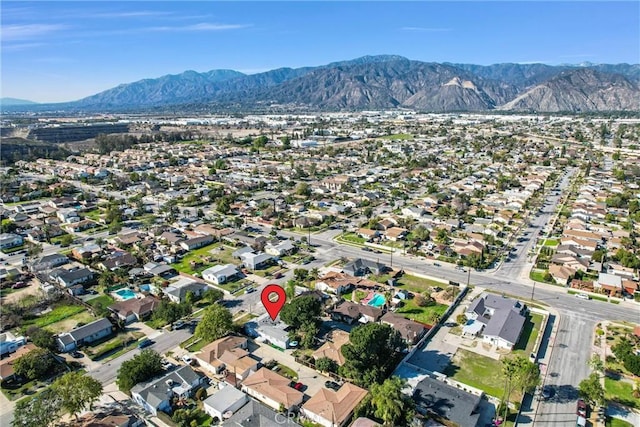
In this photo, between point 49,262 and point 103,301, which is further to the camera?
point 49,262

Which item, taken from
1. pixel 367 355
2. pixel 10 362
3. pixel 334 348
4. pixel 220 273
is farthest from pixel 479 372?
pixel 10 362

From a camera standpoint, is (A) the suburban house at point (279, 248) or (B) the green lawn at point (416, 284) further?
(A) the suburban house at point (279, 248)

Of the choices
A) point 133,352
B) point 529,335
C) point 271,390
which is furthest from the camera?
point 529,335

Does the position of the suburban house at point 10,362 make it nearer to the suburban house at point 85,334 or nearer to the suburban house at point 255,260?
the suburban house at point 85,334

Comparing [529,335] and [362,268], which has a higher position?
[362,268]

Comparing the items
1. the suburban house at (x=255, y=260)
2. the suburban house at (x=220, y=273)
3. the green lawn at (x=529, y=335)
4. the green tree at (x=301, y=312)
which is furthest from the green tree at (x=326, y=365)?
the suburban house at (x=255, y=260)

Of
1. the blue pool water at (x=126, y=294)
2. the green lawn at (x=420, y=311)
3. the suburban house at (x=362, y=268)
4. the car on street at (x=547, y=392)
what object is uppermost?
the suburban house at (x=362, y=268)

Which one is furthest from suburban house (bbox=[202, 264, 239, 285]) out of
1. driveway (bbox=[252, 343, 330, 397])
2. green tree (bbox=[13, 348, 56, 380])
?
green tree (bbox=[13, 348, 56, 380])

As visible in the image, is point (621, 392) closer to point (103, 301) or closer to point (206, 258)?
point (206, 258)

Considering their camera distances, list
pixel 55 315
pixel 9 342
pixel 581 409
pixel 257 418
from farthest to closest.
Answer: pixel 55 315 → pixel 9 342 → pixel 581 409 → pixel 257 418
